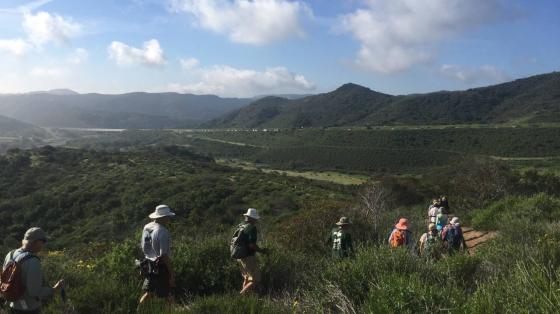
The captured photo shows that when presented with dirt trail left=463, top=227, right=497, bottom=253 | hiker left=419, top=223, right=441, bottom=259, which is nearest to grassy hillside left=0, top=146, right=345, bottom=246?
dirt trail left=463, top=227, right=497, bottom=253

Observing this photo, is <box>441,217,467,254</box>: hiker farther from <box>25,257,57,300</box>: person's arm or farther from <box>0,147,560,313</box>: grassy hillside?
<box>25,257,57,300</box>: person's arm

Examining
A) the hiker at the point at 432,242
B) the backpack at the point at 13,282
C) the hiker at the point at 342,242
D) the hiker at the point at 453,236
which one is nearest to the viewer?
the backpack at the point at 13,282

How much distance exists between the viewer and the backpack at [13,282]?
169 inches

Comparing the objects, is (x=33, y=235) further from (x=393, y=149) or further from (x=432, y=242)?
(x=393, y=149)

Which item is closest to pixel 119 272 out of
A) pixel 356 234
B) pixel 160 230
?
pixel 160 230

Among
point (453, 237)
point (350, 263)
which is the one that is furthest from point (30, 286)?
point (453, 237)

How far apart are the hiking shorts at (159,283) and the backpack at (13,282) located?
1.49m

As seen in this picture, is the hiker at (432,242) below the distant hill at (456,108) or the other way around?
below

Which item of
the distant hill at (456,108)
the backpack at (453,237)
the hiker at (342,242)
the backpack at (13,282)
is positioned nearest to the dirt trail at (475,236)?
the backpack at (453,237)

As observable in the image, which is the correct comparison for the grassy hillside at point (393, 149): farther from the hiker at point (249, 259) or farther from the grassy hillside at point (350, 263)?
the hiker at point (249, 259)

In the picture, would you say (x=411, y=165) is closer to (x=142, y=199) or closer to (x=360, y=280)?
(x=142, y=199)

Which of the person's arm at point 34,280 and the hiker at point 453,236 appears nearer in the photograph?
the person's arm at point 34,280

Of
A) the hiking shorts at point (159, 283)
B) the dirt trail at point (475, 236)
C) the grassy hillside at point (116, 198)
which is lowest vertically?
the grassy hillside at point (116, 198)

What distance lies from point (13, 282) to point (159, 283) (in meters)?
1.66
